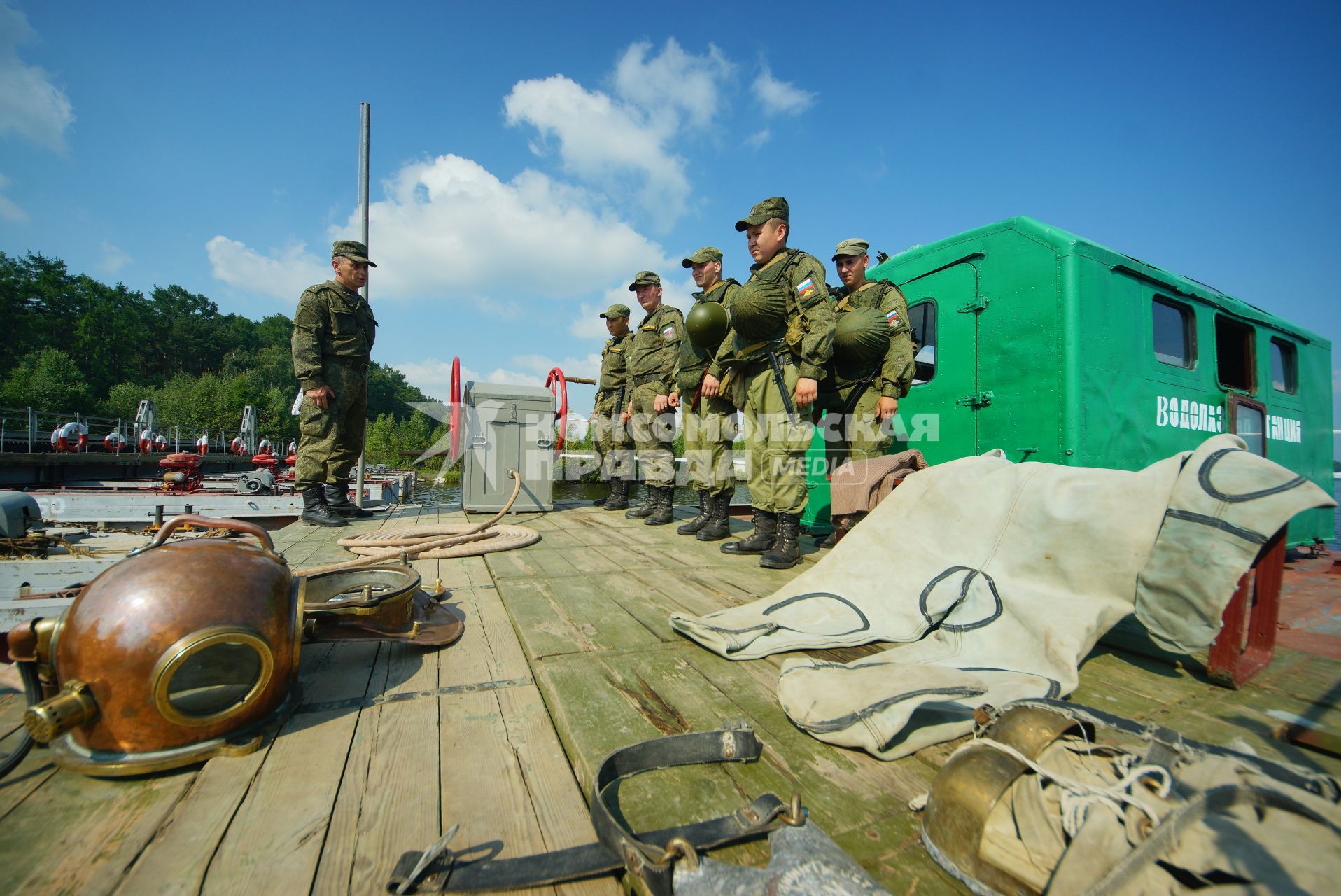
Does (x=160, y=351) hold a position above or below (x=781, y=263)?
above

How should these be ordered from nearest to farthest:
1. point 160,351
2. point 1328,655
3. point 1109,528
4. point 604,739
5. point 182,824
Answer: point 182,824 < point 604,739 < point 1109,528 < point 1328,655 < point 160,351

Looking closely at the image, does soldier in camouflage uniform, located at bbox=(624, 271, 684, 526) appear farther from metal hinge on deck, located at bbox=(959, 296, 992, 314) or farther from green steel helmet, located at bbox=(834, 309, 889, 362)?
metal hinge on deck, located at bbox=(959, 296, 992, 314)

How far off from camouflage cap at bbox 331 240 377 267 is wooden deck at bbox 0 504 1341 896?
3756 millimetres

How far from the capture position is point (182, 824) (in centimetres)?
108

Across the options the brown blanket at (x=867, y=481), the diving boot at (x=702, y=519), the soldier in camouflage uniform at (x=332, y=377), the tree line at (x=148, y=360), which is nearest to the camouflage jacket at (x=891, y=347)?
the brown blanket at (x=867, y=481)

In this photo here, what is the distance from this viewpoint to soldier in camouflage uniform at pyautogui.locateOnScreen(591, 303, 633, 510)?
634cm

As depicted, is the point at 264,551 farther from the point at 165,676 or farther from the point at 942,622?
the point at 942,622

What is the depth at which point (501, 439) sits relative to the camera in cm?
556

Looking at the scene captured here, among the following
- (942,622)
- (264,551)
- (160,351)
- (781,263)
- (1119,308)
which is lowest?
(942,622)

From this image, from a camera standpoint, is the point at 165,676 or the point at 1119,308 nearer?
the point at 165,676

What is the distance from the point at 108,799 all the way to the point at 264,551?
603mm

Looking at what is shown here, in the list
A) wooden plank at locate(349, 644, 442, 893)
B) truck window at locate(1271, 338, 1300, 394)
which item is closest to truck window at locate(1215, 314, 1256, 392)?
truck window at locate(1271, 338, 1300, 394)

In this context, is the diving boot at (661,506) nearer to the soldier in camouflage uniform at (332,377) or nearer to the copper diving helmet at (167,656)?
the soldier in camouflage uniform at (332,377)

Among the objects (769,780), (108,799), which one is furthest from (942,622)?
(108,799)
